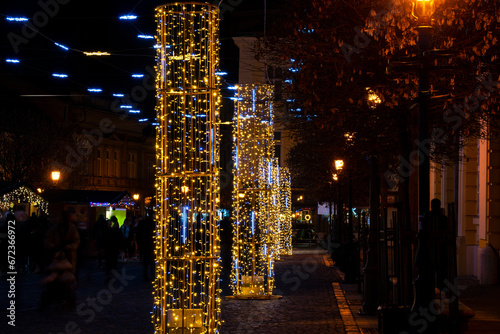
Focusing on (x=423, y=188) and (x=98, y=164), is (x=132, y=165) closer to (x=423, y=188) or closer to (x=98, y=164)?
(x=98, y=164)

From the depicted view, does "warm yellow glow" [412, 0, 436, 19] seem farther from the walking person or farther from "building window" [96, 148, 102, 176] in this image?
"building window" [96, 148, 102, 176]

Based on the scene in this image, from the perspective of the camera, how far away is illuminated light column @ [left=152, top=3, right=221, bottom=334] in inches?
424

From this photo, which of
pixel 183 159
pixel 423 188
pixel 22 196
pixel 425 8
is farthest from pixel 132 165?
pixel 423 188

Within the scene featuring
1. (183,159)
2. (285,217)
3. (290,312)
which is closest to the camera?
(183,159)

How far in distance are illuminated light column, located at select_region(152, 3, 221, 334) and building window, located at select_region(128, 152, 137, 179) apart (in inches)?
2380

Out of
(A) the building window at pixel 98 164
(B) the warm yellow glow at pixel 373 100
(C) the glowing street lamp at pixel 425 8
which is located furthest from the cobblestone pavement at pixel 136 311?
(A) the building window at pixel 98 164

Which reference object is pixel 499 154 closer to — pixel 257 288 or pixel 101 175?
pixel 257 288

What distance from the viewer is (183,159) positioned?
1091 centimetres

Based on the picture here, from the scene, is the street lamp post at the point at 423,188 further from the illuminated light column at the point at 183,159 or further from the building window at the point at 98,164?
the building window at the point at 98,164

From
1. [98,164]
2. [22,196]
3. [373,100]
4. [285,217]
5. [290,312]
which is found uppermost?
[98,164]

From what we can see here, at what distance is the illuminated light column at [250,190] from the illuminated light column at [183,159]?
7205mm

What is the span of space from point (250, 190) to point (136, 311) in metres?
5.18

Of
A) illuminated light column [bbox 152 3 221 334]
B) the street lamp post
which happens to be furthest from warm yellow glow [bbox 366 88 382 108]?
illuminated light column [bbox 152 3 221 334]

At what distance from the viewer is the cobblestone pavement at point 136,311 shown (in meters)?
13.2
